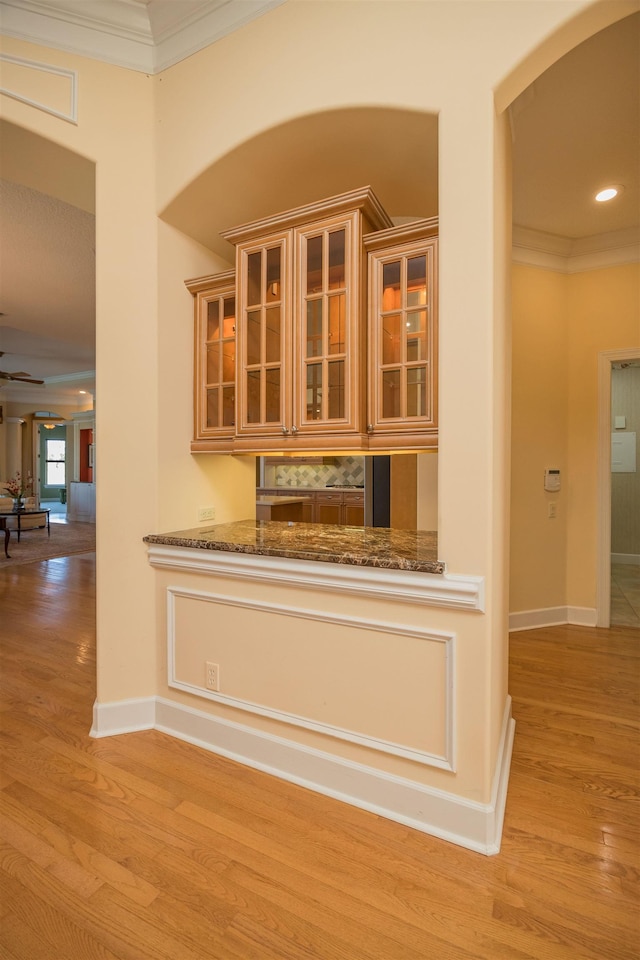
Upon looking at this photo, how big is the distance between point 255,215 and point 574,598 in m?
3.78

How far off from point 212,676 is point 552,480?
123 inches

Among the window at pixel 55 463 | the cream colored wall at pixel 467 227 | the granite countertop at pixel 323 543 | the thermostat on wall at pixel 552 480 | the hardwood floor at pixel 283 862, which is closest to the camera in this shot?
the hardwood floor at pixel 283 862

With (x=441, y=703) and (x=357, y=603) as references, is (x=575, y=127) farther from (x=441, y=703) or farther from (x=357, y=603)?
(x=441, y=703)

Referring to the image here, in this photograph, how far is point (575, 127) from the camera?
2.54 m

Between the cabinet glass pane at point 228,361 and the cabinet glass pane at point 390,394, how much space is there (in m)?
0.87

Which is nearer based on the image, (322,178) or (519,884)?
(519,884)

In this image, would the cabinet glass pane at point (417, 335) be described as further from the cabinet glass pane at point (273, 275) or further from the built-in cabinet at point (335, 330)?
the cabinet glass pane at point (273, 275)

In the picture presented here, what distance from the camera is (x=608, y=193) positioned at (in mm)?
3176

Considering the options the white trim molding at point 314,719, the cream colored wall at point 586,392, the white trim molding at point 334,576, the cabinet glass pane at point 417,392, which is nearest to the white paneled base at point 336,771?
the white trim molding at point 314,719

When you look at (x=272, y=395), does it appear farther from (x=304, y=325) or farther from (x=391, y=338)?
(x=391, y=338)

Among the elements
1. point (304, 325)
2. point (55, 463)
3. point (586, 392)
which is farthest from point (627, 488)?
point (55, 463)

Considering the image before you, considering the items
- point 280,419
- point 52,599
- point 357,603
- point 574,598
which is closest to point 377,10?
point 280,419

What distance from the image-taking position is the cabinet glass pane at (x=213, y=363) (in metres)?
2.53

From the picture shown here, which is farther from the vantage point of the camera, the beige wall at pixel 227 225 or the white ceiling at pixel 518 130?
the white ceiling at pixel 518 130
